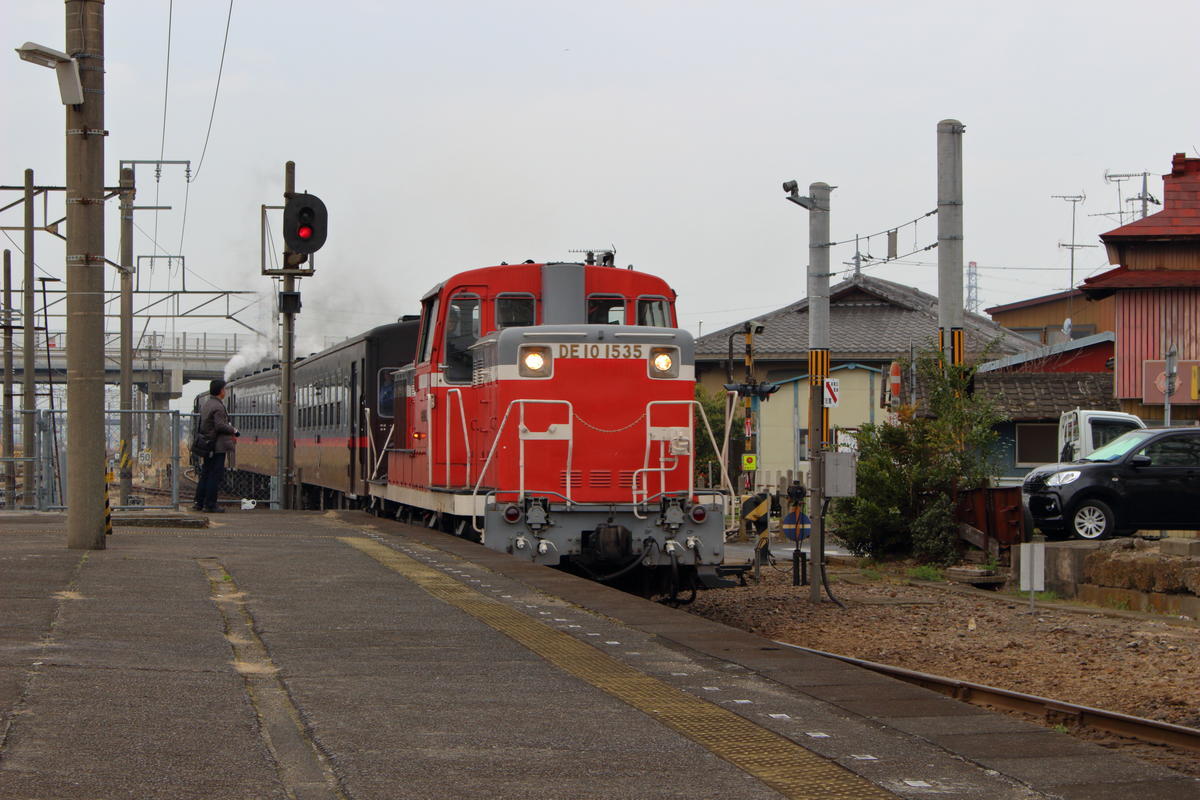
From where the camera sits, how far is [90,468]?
1179 cm

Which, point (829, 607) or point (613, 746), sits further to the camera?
point (829, 607)

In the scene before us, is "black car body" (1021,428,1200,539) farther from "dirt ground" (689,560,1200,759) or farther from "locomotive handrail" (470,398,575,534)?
"locomotive handrail" (470,398,575,534)

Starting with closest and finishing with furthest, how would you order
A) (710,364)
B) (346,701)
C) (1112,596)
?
(346,701)
(1112,596)
(710,364)

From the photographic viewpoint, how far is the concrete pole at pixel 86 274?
37.9 ft

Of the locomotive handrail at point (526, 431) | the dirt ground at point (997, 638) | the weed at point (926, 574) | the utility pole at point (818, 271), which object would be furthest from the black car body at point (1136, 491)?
the locomotive handrail at point (526, 431)

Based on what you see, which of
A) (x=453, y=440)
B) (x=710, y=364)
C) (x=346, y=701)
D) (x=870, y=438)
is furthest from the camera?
(x=710, y=364)

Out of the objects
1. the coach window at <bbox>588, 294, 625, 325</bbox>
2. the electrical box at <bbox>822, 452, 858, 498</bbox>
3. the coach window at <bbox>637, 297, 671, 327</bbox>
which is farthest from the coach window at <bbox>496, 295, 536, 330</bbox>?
the electrical box at <bbox>822, 452, 858, 498</bbox>

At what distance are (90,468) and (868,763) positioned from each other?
8526 mm

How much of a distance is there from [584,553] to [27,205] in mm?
23325

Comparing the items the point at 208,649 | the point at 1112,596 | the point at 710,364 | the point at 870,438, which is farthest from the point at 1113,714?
the point at 710,364

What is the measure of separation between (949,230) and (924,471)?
13.1ft

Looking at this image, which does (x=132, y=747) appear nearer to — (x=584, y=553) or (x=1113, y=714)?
(x=1113, y=714)

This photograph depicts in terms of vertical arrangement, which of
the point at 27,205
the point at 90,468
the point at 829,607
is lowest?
the point at 829,607

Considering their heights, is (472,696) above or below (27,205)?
below
